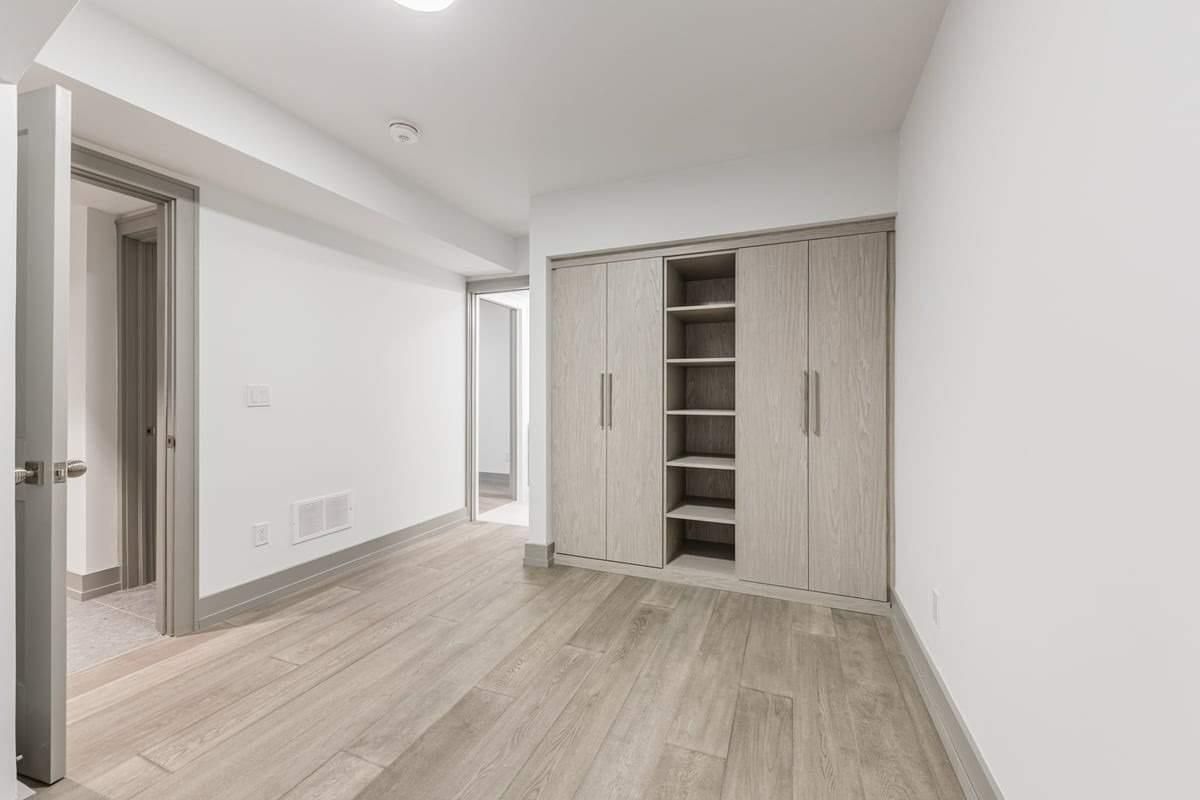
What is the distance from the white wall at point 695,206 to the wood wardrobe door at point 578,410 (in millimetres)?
82

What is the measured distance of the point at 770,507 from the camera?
2.99 meters

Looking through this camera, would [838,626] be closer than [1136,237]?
No

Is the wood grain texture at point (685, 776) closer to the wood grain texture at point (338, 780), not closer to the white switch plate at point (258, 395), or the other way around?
the wood grain texture at point (338, 780)

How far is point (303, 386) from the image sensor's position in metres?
3.15

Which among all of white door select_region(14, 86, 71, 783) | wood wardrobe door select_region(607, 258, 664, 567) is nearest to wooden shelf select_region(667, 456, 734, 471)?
wood wardrobe door select_region(607, 258, 664, 567)

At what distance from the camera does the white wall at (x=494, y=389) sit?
5977 mm

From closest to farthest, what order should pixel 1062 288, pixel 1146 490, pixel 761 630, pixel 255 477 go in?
1. pixel 1146 490
2. pixel 1062 288
3. pixel 761 630
4. pixel 255 477

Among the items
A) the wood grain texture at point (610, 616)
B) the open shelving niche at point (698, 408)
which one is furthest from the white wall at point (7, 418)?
the open shelving niche at point (698, 408)

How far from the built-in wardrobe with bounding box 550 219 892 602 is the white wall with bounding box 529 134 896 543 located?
0.32 feet

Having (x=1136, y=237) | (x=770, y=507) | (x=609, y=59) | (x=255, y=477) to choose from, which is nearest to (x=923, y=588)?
(x=770, y=507)

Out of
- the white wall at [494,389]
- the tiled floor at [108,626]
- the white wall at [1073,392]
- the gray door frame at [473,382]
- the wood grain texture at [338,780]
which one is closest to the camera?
the white wall at [1073,392]

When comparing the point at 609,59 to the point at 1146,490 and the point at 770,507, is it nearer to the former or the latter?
the point at 1146,490

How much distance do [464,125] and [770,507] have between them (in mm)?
2633

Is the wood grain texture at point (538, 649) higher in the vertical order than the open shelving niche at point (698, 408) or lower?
lower
